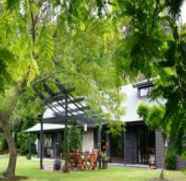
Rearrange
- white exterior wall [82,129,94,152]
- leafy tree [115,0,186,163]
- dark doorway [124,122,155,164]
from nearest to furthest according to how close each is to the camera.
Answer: leafy tree [115,0,186,163] < dark doorway [124,122,155,164] < white exterior wall [82,129,94,152]

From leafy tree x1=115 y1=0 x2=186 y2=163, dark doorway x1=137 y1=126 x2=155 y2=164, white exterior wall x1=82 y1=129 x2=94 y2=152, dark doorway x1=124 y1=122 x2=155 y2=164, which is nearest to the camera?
leafy tree x1=115 y1=0 x2=186 y2=163

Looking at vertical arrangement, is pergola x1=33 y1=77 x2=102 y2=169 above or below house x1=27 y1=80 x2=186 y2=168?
above

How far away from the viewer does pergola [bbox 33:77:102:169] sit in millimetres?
21450

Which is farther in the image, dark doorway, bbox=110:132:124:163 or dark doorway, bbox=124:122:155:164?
dark doorway, bbox=110:132:124:163

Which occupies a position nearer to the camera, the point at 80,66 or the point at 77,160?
the point at 80,66

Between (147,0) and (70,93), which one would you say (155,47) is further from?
(70,93)

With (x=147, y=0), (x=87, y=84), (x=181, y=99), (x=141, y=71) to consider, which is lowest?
(x=181, y=99)

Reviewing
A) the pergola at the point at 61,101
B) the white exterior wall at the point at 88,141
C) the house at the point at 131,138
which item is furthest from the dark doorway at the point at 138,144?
the white exterior wall at the point at 88,141

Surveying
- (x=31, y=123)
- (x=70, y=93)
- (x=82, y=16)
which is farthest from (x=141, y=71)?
(x=31, y=123)

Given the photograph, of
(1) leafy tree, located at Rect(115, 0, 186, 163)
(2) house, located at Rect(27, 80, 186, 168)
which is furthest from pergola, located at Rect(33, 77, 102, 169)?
(1) leafy tree, located at Rect(115, 0, 186, 163)

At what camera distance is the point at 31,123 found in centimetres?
4494

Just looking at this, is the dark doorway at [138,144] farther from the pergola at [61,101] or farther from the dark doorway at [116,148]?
the pergola at [61,101]

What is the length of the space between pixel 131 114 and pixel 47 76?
11253 mm

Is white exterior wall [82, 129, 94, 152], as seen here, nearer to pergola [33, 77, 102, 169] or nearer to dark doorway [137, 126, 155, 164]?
pergola [33, 77, 102, 169]
